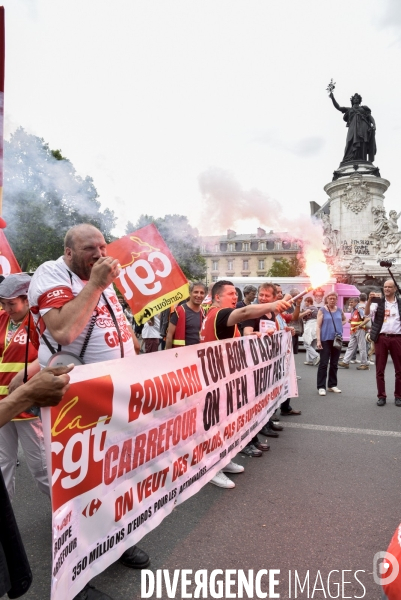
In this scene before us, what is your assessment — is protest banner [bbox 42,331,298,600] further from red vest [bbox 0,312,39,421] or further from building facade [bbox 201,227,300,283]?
building facade [bbox 201,227,300,283]

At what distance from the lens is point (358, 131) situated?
34.0 metres

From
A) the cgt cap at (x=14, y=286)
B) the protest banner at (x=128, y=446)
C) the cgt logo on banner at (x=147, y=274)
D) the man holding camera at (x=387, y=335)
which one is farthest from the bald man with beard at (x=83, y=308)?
the man holding camera at (x=387, y=335)

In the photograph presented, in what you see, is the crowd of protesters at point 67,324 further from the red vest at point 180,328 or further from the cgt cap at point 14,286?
the red vest at point 180,328

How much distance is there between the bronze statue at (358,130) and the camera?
112ft

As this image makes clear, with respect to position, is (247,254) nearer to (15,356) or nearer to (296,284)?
(296,284)

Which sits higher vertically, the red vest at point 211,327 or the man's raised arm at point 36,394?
the red vest at point 211,327

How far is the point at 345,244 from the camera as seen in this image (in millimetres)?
32844

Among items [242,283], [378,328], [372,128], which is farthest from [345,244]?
[378,328]

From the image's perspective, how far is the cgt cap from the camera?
302cm

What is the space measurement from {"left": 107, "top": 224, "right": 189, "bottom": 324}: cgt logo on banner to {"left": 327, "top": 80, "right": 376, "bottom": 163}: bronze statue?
110ft

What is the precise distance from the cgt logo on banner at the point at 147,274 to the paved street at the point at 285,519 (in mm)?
1886

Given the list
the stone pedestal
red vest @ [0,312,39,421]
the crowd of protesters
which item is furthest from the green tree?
the stone pedestal

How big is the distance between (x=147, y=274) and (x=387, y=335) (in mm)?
4955

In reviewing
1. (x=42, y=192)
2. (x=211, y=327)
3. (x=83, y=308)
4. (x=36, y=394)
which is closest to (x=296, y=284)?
(x=42, y=192)
